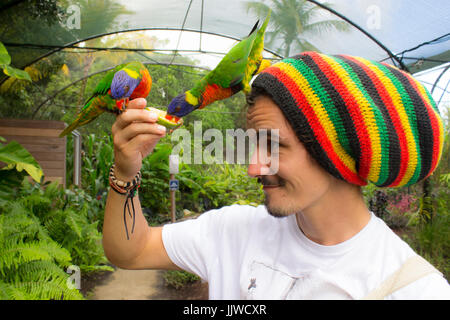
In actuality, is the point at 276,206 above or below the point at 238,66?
below

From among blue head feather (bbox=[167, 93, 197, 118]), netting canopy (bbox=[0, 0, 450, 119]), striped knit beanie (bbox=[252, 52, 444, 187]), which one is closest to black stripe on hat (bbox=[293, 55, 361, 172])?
striped knit beanie (bbox=[252, 52, 444, 187])

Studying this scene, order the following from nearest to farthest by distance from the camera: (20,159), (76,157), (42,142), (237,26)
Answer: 1. (20,159)
2. (42,142)
3. (237,26)
4. (76,157)

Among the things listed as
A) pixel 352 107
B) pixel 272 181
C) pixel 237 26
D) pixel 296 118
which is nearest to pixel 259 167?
pixel 272 181

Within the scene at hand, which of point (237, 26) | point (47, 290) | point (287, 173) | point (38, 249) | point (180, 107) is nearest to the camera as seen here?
point (287, 173)

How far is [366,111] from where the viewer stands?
2.28ft

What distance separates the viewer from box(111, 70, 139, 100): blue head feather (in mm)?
777

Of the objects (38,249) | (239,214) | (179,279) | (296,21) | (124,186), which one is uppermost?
(296,21)

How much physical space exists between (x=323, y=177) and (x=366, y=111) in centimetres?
23

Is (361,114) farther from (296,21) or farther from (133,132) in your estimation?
(296,21)

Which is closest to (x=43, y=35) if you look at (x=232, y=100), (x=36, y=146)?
(x=36, y=146)

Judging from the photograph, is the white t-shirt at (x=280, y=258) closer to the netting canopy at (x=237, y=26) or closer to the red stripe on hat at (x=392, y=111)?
the red stripe on hat at (x=392, y=111)

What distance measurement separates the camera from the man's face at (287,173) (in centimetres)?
81

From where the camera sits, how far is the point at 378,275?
734mm
